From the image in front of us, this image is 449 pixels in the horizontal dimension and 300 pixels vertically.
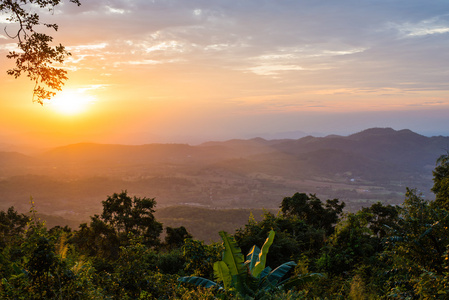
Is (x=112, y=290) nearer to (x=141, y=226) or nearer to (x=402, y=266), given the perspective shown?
(x=402, y=266)

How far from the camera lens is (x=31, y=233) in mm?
5934

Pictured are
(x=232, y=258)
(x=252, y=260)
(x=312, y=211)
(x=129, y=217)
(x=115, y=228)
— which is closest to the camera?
(x=232, y=258)

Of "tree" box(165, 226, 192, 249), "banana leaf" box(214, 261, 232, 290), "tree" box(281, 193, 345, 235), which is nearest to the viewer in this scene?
"banana leaf" box(214, 261, 232, 290)

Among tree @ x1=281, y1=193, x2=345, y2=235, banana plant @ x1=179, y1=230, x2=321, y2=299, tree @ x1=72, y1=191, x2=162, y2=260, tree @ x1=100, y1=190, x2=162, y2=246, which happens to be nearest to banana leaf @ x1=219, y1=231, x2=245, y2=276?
banana plant @ x1=179, y1=230, x2=321, y2=299

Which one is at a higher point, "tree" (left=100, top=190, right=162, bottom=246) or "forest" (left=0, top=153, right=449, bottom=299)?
"forest" (left=0, top=153, right=449, bottom=299)

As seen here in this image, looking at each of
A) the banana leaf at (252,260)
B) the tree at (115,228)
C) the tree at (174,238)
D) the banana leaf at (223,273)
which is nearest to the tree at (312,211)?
the tree at (174,238)

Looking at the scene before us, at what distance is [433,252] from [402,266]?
90 centimetres

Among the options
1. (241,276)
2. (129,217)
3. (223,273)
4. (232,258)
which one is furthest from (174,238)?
(241,276)

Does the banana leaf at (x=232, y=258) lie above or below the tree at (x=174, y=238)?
above

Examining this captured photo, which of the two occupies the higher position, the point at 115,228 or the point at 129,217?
the point at 129,217

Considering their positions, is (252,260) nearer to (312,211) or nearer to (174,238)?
(174,238)

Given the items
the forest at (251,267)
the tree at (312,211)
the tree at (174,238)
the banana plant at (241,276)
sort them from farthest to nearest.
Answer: the tree at (312,211) < the tree at (174,238) < the banana plant at (241,276) < the forest at (251,267)

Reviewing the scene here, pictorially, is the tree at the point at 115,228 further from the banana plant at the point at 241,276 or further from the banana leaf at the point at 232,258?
the banana leaf at the point at 232,258

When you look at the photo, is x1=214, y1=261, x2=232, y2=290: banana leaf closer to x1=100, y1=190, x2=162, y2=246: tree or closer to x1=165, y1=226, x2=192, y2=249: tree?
x1=100, y1=190, x2=162, y2=246: tree
